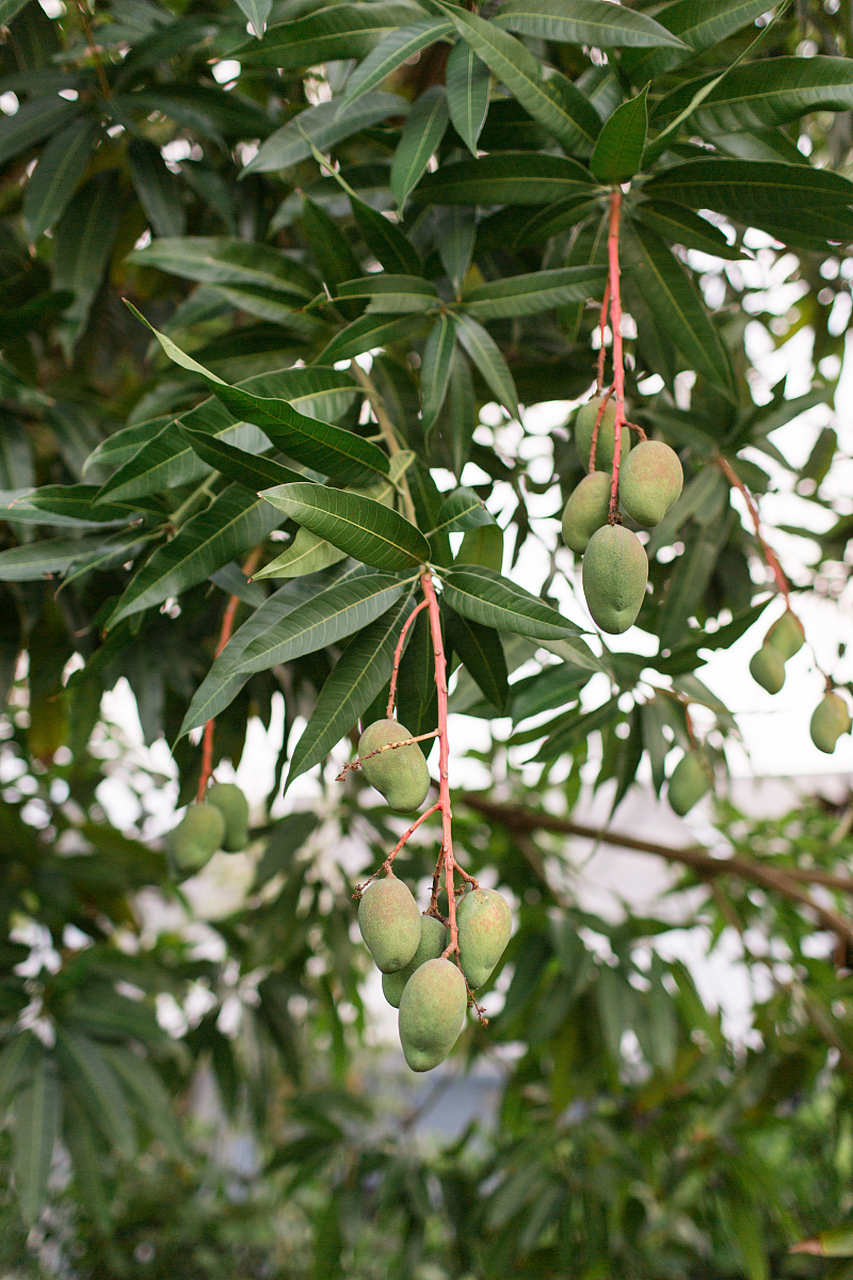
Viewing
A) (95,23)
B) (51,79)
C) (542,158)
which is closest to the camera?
(542,158)

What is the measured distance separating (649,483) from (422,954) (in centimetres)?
27

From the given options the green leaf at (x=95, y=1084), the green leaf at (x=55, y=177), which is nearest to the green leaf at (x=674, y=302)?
the green leaf at (x=55, y=177)

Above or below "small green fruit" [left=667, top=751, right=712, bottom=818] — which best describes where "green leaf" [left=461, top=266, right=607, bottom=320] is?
above

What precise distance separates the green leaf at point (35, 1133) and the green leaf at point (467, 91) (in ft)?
4.77

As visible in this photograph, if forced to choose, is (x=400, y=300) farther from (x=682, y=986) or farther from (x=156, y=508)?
(x=682, y=986)

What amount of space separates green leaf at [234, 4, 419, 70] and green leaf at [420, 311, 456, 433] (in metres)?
0.21

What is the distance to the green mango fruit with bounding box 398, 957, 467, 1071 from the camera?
0.38m

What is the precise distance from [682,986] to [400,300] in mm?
1477

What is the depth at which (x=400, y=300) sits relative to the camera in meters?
0.69

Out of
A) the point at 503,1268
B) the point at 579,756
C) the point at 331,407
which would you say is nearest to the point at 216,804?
the point at 331,407

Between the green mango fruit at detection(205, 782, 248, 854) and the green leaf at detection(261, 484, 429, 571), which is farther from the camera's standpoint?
the green mango fruit at detection(205, 782, 248, 854)

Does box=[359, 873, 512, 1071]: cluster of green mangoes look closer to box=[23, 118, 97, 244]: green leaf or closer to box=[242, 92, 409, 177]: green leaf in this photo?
box=[242, 92, 409, 177]: green leaf

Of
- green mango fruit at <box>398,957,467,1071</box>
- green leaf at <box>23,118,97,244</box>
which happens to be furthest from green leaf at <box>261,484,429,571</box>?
green leaf at <box>23,118,97,244</box>

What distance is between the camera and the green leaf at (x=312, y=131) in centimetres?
76
